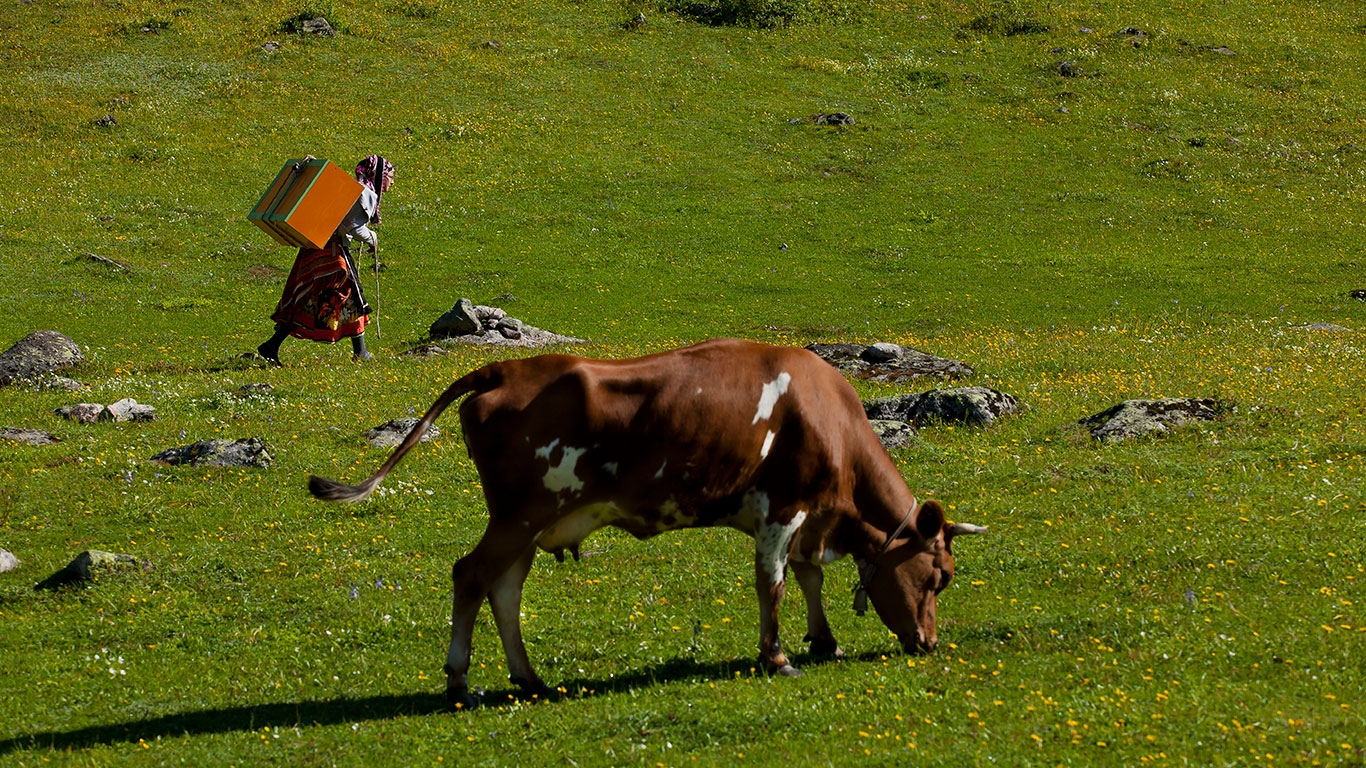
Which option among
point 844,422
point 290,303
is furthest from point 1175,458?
point 290,303

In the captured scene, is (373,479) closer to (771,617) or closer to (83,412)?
(771,617)

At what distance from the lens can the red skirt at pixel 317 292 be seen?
1007 inches

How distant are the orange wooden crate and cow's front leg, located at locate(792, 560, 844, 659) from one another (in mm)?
16154

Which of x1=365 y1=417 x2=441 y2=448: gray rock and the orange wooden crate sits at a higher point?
the orange wooden crate

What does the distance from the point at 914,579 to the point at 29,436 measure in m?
14.5

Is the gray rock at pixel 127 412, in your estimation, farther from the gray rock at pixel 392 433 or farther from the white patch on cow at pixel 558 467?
the white patch on cow at pixel 558 467

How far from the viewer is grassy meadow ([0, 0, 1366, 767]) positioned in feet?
32.6

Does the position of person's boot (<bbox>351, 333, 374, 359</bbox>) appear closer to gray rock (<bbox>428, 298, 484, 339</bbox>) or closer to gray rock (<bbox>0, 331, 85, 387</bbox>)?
gray rock (<bbox>428, 298, 484, 339</bbox>)

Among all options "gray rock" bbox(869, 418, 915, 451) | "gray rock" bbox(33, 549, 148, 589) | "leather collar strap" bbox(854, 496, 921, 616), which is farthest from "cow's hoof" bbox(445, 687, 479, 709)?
"gray rock" bbox(869, 418, 915, 451)

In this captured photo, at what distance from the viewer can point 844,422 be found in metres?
10.9

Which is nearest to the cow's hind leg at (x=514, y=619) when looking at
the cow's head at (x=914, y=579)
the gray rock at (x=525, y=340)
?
the cow's head at (x=914, y=579)

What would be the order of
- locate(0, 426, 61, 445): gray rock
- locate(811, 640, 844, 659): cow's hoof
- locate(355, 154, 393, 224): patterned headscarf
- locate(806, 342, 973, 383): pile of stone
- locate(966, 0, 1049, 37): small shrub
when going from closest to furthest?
1. locate(811, 640, 844, 659): cow's hoof
2. locate(0, 426, 61, 445): gray rock
3. locate(806, 342, 973, 383): pile of stone
4. locate(355, 154, 393, 224): patterned headscarf
5. locate(966, 0, 1049, 37): small shrub

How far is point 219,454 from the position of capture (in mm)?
17844

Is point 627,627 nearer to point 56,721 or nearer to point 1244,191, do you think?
point 56,721
